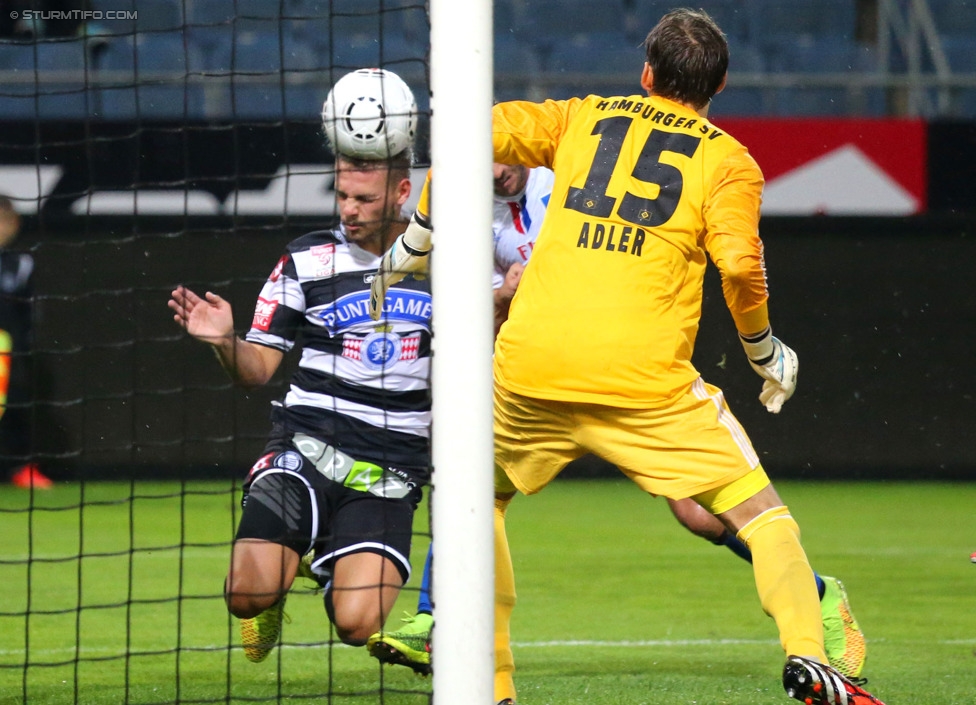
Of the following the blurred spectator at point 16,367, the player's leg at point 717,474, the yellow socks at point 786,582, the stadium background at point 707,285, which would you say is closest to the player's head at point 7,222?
the blurred spectator at point 16,367

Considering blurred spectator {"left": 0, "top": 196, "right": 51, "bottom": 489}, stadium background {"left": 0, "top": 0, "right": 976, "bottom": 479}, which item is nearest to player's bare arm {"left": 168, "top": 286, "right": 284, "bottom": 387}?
stadium background {"left": 0, "top": 0, "right": 976, "bottom": 479}

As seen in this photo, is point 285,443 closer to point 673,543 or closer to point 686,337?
point 686,337

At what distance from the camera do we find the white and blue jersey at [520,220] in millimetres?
4922

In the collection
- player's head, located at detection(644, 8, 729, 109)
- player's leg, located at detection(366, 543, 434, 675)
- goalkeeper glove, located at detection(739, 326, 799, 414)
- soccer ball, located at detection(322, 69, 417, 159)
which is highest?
player's head, located at detection(644, 8, 729, 109)

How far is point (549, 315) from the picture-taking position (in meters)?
3.37

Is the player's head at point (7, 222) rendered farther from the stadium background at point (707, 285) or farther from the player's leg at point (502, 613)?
the player's leg at point (502, 613)

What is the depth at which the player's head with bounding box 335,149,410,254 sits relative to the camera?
3.89 meters

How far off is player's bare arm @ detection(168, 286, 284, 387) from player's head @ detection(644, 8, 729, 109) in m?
1.25

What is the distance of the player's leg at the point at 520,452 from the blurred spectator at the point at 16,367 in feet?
21.5

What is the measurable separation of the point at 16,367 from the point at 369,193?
647 centimetres

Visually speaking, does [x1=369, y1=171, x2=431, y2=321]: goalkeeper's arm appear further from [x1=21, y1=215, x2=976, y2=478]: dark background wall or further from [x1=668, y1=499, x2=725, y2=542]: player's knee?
[x1=21, y1=215, x2=976, y2=478]: dark background wall

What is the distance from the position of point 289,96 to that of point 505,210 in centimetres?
567

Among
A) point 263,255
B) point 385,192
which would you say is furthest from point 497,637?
point 263,255
